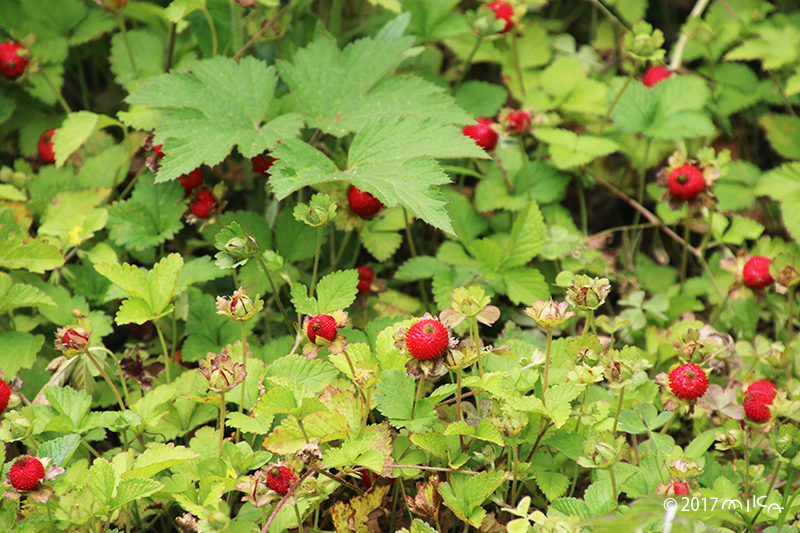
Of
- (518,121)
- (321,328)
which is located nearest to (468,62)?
(518,121)

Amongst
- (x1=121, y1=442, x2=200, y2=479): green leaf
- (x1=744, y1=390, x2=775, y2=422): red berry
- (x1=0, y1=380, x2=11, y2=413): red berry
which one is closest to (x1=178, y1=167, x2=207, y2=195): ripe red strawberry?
(x1=0, y1=380, x2=11, y2=413): red berry

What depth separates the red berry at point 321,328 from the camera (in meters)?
1.33

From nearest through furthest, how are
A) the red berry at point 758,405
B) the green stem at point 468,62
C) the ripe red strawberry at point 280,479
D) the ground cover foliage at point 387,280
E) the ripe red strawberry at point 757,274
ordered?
the ripe red strawberry at point 280,479 < the ground cover foliage at point 387,280 < the red berry at point 758,405 < the ripe red strawberry at point 757,274 < the green stem at point 468,62

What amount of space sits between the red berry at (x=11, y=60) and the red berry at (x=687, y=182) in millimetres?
2110

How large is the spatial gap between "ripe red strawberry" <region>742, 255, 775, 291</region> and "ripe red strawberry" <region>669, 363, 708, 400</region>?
54 cm

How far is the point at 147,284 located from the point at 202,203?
0.39m

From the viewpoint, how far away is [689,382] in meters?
1.39

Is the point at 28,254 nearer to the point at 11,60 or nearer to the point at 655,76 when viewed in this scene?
the point at 11,60

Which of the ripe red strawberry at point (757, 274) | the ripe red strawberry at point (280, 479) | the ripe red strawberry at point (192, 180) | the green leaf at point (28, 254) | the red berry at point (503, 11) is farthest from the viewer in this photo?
the red berry at point (503, 11)

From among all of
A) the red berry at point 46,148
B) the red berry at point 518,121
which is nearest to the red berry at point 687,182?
the red berry at point 518,121

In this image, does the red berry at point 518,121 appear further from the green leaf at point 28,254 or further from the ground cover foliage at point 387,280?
the green leaf at point 28,254

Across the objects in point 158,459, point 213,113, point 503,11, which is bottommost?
point 158,459

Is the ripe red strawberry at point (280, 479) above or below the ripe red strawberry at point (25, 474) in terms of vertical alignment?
above

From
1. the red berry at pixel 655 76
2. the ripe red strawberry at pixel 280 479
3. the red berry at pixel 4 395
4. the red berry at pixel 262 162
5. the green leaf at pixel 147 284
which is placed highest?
the red berry at pixel 655 76
